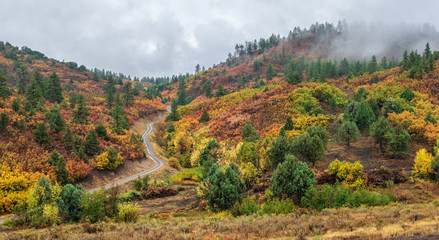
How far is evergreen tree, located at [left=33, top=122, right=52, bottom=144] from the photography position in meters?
45.8

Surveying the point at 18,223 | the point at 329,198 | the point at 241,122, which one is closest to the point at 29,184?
the point at 18,223

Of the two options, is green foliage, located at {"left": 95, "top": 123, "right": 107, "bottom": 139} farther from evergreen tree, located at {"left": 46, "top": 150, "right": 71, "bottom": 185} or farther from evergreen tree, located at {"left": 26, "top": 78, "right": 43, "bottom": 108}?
evergreen tree, located at {"left": 26, "top": 78, "right": 43, "bottom": 108}

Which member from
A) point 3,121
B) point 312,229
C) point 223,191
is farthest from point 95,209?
point 3,121

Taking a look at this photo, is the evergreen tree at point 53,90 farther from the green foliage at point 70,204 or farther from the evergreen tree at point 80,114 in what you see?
the green foliage at point 70,204

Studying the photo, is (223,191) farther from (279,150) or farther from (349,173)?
(349,173)

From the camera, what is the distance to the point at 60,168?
40.1 metres

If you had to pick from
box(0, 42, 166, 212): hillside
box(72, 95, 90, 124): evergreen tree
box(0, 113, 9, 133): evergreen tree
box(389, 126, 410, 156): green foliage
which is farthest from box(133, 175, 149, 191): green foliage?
box(389, 126, 410, 156): green foliage

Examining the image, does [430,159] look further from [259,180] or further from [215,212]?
[215,212]

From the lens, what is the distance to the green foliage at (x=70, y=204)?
27.7 metres

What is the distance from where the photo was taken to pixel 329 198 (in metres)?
26.2

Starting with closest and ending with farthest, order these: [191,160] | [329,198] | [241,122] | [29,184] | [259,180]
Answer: [329,198]
[29,184]
[259,180]
[191,160]
[241,122]

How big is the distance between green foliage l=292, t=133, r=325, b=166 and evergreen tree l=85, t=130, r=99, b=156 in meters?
41.4

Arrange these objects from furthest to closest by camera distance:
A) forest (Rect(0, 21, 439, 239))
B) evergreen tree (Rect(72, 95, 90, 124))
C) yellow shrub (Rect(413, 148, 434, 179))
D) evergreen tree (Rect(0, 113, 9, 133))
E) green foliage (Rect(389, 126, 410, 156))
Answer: evergreen tree (Rect(72, 95, 90, 124)) < evergreen tree (Rect(0, 113, 9, 133)) < green foliage (Rect(389, 126, 410, 156)) < yellow shrub (Rect(413, 148, 434, 179)) < forest (Rect(0, 21, 439, 239))

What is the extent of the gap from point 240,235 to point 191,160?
145 feet
